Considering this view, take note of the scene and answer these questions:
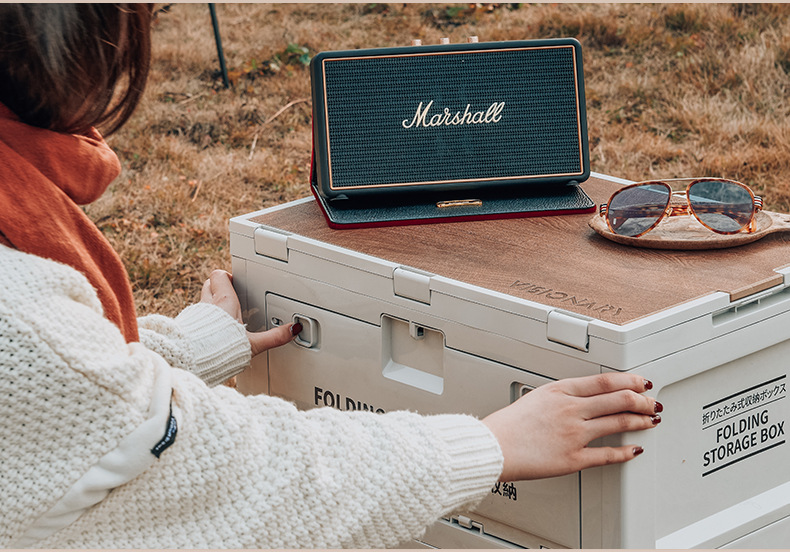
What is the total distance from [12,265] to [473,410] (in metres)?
0.58

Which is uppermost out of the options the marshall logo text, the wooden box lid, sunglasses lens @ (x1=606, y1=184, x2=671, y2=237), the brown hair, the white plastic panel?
the brown hair

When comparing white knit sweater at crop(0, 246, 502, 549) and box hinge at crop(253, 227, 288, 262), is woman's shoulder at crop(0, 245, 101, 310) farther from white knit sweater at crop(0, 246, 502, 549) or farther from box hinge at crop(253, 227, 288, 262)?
box hinge at crop(253, 227, 288, 262)

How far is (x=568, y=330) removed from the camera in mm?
1064

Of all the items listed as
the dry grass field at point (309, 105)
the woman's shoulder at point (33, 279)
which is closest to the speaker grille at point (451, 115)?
the woman's shoulder at point (33, 279)

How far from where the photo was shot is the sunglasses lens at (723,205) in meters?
1.28

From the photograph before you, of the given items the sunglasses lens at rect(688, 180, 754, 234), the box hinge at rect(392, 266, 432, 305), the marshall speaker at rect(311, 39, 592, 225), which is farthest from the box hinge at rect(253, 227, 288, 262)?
the sunglasses lens at rect(688, 180, 754, 234)

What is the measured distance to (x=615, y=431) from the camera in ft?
3.46

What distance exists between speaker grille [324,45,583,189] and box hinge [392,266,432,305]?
0.80 feet

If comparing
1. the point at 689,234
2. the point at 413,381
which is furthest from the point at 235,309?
the point at 689,234

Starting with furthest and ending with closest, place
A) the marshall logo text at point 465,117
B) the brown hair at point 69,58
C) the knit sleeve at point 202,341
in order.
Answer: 1. the marshall logo text at point 465,117
2. the knit sleeve at point 202,341
3. the brown hair at point 69,58

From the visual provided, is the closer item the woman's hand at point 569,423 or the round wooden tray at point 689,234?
the woman's hand at point 569,423

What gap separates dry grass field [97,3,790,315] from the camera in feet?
9.99

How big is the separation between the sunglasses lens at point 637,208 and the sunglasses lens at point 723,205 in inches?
1.8

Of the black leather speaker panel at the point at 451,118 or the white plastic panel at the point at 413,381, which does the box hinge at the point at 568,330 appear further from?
the black leather speaker panel at the point at 451,118
